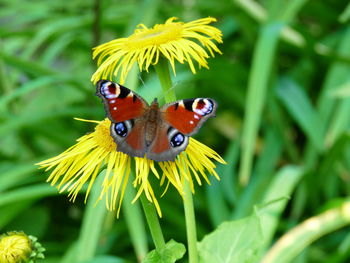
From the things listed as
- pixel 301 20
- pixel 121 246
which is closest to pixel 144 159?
pixel 121 246

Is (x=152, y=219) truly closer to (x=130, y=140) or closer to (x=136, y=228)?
(x=130, y=140)

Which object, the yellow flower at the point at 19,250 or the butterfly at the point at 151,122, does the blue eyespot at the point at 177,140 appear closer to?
the butterfly at the point at 151,122

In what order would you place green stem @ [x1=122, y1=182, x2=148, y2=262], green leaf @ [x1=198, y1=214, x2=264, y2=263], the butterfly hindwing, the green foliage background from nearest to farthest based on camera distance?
the butterfly hindwing < green leaf @ [x1=198, y1=214, x2=264, y2=263] < green stem @ [x1=122, y1=182, x2=148, y2=262] < the green foliage background

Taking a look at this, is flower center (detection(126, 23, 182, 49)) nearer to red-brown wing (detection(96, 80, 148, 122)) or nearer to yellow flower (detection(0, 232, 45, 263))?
red-brown wing (detection(96, 80, 148, 122))

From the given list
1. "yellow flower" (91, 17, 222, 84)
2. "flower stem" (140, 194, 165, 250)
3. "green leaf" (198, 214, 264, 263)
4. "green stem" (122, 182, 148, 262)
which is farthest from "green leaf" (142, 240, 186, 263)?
"green stem" (122, 182, 148, 262)

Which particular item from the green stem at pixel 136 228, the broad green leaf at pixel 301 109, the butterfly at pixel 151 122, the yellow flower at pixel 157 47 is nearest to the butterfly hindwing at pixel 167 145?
the butterfly at pixel 151 122

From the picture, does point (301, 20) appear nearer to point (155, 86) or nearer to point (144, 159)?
point (155, 86)
